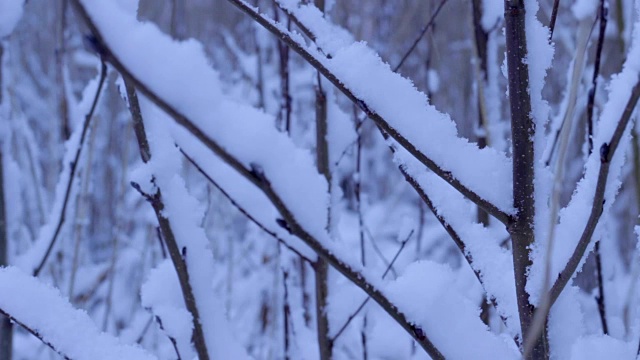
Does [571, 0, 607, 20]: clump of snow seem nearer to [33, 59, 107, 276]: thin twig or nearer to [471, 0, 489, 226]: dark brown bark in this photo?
[471, 0, 489, 226]: dark brown bark

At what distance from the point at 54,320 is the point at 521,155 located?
0.34 metres

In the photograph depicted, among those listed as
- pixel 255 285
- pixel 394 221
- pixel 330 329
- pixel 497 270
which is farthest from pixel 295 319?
pixel 394 221

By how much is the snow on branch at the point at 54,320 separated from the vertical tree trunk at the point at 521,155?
28 cm

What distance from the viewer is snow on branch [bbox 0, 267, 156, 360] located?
43 cm

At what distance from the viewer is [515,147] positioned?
1.20 feet

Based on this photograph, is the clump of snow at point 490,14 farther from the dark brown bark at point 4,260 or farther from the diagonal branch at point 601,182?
the dark brown bark at point 4,260

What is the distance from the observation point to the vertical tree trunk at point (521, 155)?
356 mm

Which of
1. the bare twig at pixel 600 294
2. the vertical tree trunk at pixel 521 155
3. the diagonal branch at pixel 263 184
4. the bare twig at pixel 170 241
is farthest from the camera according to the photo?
the bare twig at pixel 600 294

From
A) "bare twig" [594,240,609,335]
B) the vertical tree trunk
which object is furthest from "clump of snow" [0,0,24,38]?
"bare twig" [594,240,609,335]

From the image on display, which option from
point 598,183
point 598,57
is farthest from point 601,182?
point 598,57

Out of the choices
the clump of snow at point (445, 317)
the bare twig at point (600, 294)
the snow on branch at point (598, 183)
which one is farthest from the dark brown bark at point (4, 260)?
the bare twig at point (600, 294)

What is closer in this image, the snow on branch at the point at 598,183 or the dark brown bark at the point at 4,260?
the snow on branch at the point at 598,183

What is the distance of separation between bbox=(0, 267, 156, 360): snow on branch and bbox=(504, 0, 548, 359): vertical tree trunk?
277mm

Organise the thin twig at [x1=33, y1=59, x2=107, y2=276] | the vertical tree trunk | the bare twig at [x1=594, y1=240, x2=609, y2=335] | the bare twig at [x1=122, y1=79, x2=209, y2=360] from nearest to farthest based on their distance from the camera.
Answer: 1. the vertical tree trunk
2. the bare twig at [x1=122, y1=79, x2=209, y2=360]
3. the thin twig at [x1=33, y1=59, x2=107, y2=276]
4. the bare twig at [x1=594, y1=240, x2=609, y2=335]
